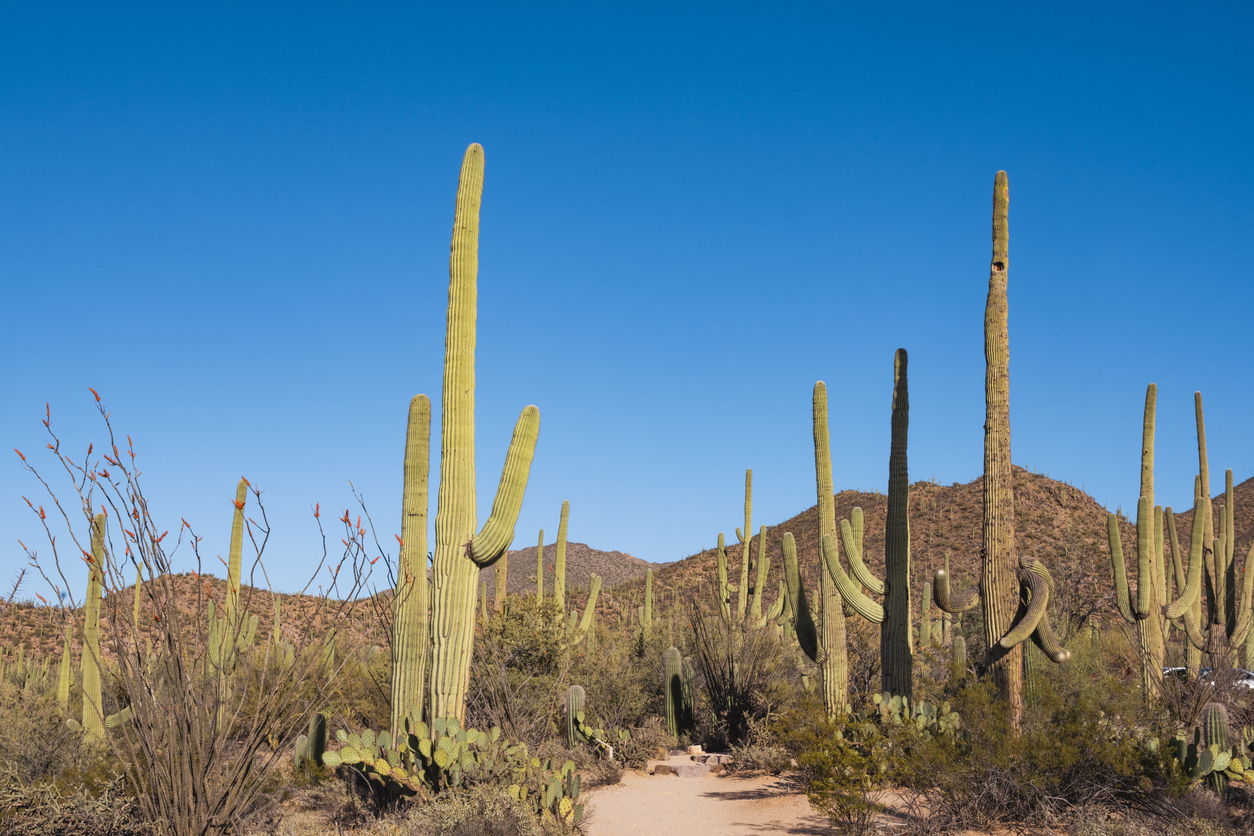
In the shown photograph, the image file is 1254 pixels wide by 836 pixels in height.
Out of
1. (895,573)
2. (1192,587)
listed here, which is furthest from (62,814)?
(1192,587)

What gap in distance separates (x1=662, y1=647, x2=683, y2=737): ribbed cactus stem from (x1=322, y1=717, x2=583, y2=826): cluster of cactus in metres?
5.79

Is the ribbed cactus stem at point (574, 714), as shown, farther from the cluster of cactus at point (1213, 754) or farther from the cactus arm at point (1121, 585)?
the cactus arm at point (1121, 585)

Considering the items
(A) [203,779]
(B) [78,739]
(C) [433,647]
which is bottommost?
(B) [78,739]

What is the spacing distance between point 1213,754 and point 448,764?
6.92 metres

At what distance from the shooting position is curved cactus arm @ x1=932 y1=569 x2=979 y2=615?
1014cm

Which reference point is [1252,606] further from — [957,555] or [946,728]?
[957,555]

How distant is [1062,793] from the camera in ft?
26.6

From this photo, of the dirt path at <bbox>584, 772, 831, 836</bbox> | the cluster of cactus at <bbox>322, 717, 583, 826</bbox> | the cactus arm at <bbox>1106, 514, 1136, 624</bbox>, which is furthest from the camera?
the cactus arm at <bbox>1106, 514, 1136, 624</bbox>

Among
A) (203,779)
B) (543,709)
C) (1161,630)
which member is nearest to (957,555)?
(1161,630)

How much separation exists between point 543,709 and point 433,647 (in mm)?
3695

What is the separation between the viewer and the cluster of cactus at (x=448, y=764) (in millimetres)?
7668

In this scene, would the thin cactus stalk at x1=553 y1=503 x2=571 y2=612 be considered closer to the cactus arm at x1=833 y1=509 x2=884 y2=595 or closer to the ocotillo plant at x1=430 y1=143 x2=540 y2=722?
the cactus arm at x1=833 y1=509 x2=884 y2=595

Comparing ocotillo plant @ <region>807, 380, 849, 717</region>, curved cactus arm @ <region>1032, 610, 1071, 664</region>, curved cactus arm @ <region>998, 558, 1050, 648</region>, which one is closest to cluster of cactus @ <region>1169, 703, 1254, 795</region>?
curved cactus arm @ <region>1032, 610, 1071, 664</region>

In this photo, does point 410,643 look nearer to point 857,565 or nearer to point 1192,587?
point 857,565
